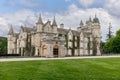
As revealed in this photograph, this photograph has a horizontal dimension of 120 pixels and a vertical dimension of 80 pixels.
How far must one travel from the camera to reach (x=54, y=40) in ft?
172

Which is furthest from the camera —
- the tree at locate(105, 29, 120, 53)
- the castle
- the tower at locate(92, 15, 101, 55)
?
→ the tree at locate(105, 29, 120, 53)

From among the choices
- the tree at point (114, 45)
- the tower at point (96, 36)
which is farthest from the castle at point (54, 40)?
the tree at point (114, 45)

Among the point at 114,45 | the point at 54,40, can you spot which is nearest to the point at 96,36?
the point at 114,45

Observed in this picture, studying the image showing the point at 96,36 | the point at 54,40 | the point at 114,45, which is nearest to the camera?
the point at 54,40

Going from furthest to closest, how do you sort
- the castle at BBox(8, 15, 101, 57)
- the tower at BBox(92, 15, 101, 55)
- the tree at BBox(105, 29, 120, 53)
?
the tree at BBox(105, 29, 120, 53), the tower at BBox(92, 15, 101, 55), the castle at BBox(8, 15, 101, 57)

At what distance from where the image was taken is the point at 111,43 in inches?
3351

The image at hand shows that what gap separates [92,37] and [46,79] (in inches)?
2659

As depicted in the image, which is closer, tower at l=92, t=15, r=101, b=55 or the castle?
the castle

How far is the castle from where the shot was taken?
2098 inches

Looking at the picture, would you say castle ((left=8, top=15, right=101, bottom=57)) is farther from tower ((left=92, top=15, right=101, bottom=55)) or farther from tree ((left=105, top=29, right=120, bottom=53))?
tree ((left=105, top=29, right=120, bottom=53))

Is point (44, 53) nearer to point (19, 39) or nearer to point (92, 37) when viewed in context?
point (19, 39)

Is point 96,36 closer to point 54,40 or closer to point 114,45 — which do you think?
point 114,45

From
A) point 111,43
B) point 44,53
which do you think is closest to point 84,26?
point 111,43

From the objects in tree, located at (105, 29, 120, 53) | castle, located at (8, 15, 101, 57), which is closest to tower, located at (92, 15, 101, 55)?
castle, located at (8, 15, 101, 57)
